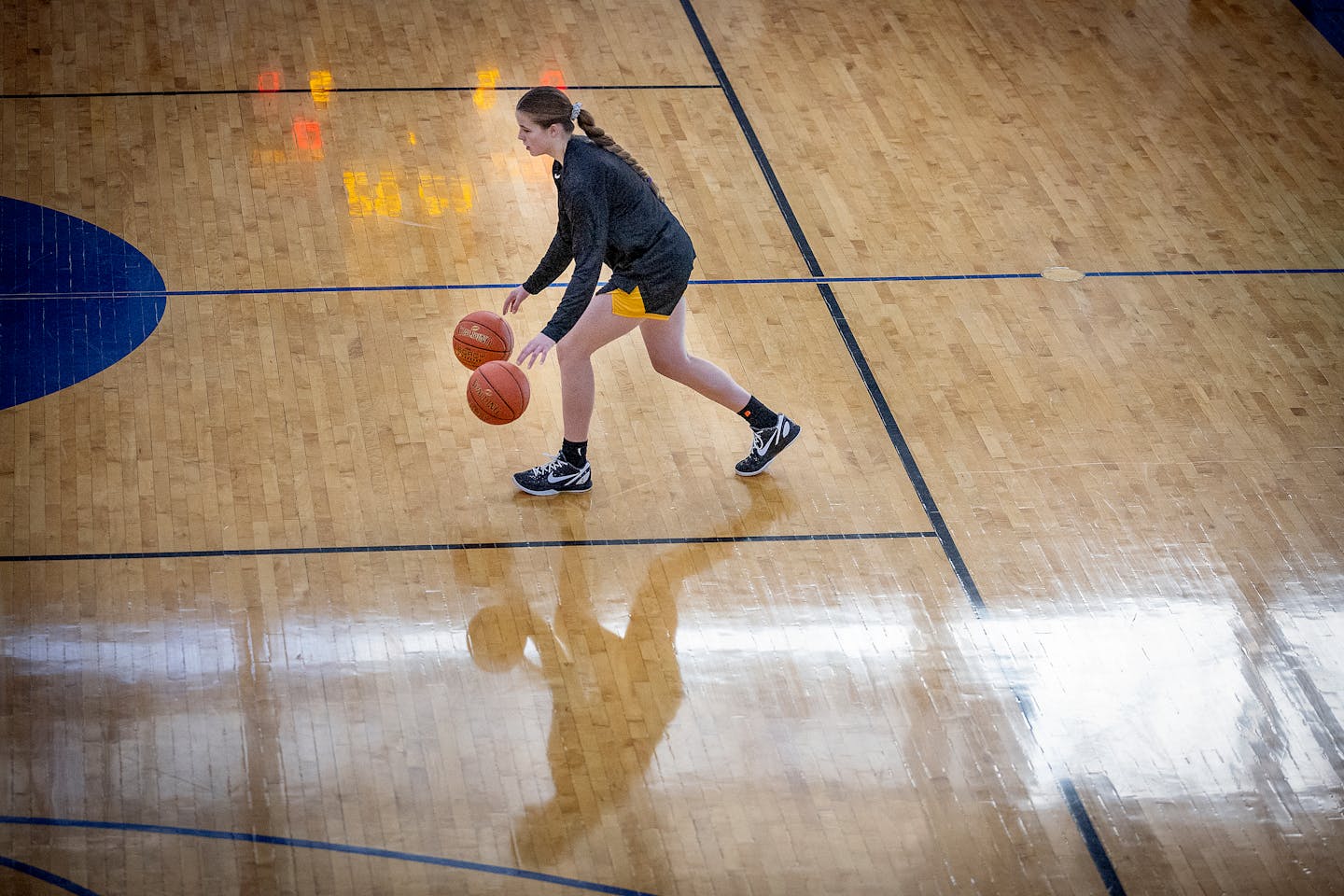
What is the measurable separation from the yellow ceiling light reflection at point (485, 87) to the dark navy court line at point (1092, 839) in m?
5.15

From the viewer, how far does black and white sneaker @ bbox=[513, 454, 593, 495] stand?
579cm

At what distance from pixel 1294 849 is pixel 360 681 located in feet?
9.64

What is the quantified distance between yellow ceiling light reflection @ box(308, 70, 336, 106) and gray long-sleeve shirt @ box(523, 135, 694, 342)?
3294mm

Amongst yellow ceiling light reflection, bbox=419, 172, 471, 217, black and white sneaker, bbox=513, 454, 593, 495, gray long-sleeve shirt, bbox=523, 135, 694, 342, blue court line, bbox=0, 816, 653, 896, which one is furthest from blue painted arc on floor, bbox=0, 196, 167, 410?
blue court line, bbox=0, 816, 653, 896

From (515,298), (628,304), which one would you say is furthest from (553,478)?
(628,304)

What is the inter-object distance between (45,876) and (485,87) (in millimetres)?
5407

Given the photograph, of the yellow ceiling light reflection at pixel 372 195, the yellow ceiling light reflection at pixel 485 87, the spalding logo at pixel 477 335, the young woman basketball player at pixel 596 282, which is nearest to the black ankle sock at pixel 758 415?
the young woman basketball player at pixel 596 282

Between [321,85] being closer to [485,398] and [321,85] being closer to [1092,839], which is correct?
[485,398]

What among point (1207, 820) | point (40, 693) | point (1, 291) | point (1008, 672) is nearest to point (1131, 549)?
point (1008, 672)

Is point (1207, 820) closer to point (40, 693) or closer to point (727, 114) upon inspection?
point (40, 693)

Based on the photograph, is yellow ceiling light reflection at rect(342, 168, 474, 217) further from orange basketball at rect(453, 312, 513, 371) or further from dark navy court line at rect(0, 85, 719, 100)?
orange basketball at rect(453, 312, 513, 371)

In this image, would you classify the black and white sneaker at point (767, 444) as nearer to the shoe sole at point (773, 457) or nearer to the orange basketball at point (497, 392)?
the shoe sole at point (773, 457)

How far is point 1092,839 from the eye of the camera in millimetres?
4559

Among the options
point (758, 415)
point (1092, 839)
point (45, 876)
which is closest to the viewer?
point (45, 876)
